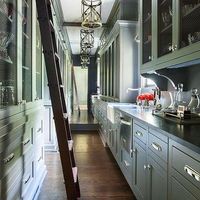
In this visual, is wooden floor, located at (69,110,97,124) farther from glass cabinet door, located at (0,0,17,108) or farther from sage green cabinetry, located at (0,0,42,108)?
glass cabinet door, located at (0,0,17,108)

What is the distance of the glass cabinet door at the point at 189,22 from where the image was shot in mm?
1985

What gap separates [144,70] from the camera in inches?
130

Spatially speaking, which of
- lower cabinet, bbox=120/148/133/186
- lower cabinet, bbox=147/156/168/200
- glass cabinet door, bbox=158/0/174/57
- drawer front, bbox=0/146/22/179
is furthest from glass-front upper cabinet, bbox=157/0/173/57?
drawer front, bbox=0/146/22/179

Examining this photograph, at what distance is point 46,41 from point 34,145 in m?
1.16

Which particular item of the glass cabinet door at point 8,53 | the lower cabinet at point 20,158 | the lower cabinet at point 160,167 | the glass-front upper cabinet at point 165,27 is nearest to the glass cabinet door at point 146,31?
the glass-front upper cabinet at point 165,27

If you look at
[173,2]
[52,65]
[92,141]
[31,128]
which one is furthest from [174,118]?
[92,141]

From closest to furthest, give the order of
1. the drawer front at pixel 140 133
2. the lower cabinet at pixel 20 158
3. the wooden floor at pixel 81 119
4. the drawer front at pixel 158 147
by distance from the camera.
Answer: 1. the drawer front at pixel 158 147
2. the lower cabinet at pixel 20 158
3. the drawer front at pixel 140 133
4. the wooden floor at pixel 81 119

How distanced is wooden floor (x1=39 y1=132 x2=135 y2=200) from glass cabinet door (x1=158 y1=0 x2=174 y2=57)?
5.12 feet

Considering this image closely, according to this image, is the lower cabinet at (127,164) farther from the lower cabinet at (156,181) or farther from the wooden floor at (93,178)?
the lower cabinet at (156,181)

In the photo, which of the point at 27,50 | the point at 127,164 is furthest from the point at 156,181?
the point at 27,50

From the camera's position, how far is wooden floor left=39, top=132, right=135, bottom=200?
2.97 meters

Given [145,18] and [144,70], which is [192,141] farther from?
[145,18]

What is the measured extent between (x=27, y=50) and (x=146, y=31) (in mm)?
1523

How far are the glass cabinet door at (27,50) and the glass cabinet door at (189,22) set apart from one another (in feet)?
4.25
